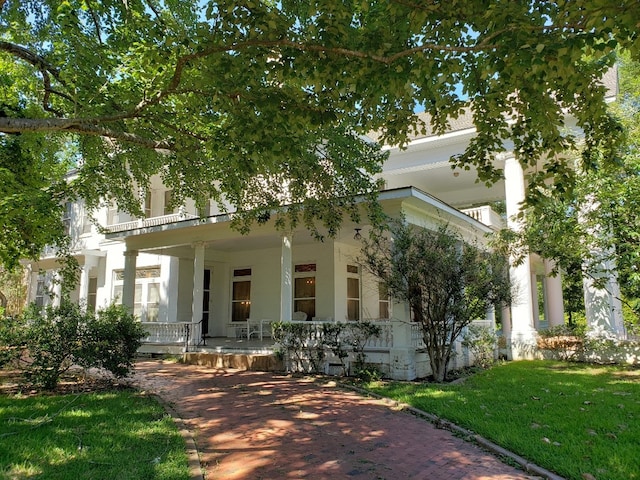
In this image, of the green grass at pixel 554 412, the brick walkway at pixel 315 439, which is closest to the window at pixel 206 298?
the brick walkway at pixel 315 439

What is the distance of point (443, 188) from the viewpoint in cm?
1997

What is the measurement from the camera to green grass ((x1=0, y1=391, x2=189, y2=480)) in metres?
4.66

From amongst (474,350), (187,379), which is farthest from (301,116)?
(474,350)

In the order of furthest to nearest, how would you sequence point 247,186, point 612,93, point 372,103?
point 612,93, point 247,186, point 372,103

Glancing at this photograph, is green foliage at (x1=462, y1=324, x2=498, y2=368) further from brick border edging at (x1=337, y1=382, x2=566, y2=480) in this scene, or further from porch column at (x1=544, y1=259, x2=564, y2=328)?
porch column at (x1=544, y1=259, x2=564, y2=328)

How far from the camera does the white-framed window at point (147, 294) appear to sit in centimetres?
1897

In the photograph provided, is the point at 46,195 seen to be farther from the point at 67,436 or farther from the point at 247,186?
the point at 67,436

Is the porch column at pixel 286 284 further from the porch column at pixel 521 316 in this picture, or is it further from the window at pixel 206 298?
the porch column at pixel 521 316

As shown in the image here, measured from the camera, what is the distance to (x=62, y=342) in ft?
28.7

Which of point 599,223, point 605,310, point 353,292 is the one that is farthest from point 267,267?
point 605,310

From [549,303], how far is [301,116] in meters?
19.3

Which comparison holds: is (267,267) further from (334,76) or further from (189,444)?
(334,76)

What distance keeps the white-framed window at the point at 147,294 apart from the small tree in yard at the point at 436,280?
11.8m

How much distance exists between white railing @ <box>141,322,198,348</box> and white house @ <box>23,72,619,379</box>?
0.11ft
